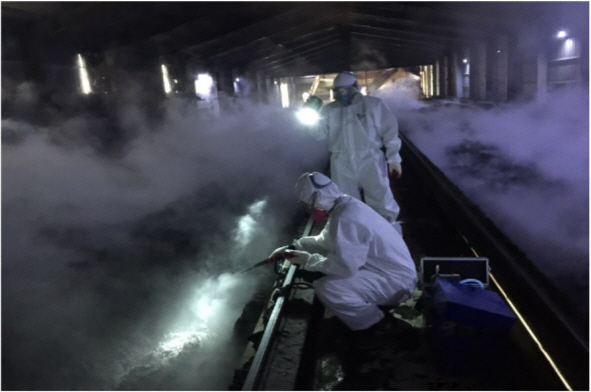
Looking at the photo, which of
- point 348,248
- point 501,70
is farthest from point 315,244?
point 501,70

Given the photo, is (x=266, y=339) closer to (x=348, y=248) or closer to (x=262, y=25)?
(x=348, y=248)

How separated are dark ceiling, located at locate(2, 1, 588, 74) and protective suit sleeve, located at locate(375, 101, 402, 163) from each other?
6071 millimetres

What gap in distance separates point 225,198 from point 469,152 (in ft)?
17.2

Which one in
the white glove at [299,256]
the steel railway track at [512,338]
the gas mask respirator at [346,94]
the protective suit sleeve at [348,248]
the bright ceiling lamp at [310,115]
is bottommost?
the steel railway track at [512,338]

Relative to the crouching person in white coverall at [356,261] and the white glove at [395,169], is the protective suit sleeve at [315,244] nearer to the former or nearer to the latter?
the crouching person in white coverall at [356,261]

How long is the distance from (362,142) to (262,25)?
36.1 ft

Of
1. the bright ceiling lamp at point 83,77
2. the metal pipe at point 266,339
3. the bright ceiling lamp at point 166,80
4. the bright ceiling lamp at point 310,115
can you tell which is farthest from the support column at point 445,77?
the metal pipe at point 266,339

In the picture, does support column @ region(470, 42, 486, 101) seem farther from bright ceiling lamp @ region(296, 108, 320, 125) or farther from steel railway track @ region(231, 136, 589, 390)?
steel railway track @ region(231, 136, 589, 390)

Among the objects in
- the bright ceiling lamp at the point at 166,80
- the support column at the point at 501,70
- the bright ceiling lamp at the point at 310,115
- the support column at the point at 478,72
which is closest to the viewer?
the bright ceiling lamp at the point at 310,115

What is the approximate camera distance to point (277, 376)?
2.83m

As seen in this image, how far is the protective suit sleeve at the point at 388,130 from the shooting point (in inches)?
178

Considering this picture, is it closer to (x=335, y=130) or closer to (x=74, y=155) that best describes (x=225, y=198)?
(x=74, y=155)

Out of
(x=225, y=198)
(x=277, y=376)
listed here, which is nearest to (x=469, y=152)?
(x=225, y=198)

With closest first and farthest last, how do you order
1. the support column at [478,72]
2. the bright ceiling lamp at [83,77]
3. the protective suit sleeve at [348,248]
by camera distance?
the protective suit sleeve at [348,248], the bright ceiling lamp at [83,77], the support column at [478,72]
